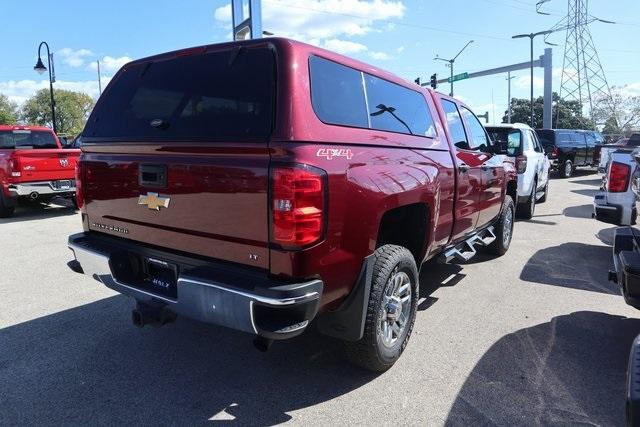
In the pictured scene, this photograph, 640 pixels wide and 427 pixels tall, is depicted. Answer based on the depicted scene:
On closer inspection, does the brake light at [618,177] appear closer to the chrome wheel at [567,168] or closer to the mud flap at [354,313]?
the mud flap at [354,313]

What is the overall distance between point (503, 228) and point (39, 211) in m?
10.2

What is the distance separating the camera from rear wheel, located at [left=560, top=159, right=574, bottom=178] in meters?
19.3

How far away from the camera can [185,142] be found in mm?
2828

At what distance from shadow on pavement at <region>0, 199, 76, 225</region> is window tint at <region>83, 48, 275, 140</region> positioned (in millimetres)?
7443

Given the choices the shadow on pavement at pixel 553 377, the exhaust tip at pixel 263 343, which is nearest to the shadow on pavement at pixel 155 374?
the exhaust tip at pixel 263 343

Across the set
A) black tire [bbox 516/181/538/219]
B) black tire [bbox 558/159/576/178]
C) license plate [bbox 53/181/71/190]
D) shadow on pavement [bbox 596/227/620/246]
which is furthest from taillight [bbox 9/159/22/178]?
black tire [bbox 558/159/576/178]

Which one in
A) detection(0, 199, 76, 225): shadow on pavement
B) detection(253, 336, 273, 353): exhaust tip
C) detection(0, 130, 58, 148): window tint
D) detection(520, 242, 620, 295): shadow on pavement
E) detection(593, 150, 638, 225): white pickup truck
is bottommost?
detection(520, 242, 620, 295): shadow on pavement

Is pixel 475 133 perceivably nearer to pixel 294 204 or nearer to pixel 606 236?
pixel 606 236

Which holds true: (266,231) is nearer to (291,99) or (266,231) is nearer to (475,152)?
(291,99)

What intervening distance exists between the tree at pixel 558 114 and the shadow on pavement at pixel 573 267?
52.0 meters

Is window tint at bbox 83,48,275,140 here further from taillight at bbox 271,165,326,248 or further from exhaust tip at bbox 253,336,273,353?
exhaust tip at bbox 253,336,273,353

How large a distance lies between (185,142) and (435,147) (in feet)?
7.22

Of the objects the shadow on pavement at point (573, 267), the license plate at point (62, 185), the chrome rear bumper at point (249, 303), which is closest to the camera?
the chrome rear bumper at point (249, 303)

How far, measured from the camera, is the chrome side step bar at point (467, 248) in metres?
4.62
